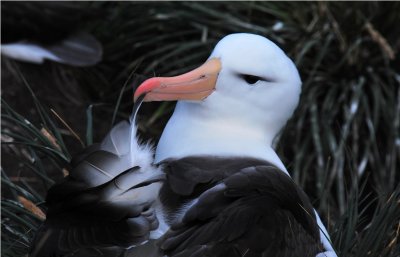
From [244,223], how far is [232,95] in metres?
0.59

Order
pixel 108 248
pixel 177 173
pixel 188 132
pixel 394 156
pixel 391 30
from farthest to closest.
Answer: pixel 391 30
pixel 394 156
pixel 188 132
pixel 177 173
pixel 108 248

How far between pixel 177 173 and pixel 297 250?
0.40 metres

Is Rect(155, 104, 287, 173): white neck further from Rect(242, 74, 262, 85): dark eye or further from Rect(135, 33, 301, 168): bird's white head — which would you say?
Rect(242, 74, 262, 85): dark eye

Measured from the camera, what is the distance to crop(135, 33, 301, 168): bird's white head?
3.01 metres

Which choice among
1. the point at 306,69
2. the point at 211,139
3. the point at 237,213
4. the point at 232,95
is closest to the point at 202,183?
the point at 237,213

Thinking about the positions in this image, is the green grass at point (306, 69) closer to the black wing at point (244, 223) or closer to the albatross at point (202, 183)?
the albatross at point (202, 183)

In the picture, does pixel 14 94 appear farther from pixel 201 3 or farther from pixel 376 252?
pixel 376 252

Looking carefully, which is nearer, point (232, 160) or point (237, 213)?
point (237, 213)

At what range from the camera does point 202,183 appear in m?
2.71

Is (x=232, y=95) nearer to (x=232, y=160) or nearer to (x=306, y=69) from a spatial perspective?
(x=232, y=160)

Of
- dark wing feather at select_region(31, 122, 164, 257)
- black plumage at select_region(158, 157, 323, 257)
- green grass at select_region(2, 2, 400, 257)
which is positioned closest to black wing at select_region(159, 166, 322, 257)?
black plumage at select_region(158, 157, 323, 257)

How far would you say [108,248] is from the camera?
255cm

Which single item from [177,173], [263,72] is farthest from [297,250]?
[263,72]

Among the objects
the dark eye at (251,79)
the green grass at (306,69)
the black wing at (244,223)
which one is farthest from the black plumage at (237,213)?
the green grass at (306,69)
